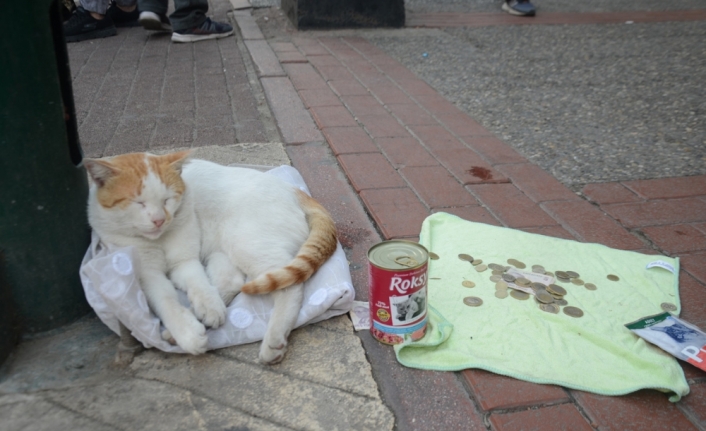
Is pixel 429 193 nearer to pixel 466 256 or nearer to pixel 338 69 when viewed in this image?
pixel 466 256

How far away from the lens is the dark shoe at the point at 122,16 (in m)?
6.68

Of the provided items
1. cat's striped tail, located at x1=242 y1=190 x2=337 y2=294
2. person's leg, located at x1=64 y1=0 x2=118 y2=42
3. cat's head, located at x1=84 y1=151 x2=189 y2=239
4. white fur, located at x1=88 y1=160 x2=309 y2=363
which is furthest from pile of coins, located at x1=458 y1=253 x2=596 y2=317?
person's leg, located at x1=64 y1=0 x2=118 y2=42

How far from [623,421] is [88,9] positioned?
629 cm

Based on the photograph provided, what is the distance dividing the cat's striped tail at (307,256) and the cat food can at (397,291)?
0.91 ft

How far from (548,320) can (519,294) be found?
177 millimetres

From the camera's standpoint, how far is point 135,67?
212 inches

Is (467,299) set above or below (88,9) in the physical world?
below

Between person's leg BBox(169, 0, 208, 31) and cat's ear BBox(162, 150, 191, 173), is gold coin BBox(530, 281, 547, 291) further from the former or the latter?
person's leg BBox(169, 0, 208, 31)

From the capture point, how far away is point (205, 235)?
232 centimetres

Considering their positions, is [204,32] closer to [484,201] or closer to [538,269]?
[484,201]

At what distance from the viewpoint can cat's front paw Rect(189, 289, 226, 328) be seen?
2.07 metres

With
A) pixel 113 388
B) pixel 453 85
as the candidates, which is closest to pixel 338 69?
pixel 453 85

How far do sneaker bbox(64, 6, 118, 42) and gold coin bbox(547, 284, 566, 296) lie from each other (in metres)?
5.68

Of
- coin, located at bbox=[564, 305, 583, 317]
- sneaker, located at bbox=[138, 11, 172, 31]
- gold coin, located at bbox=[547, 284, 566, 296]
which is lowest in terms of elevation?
coin, located at bbox=[564, 305, 583, 317]
